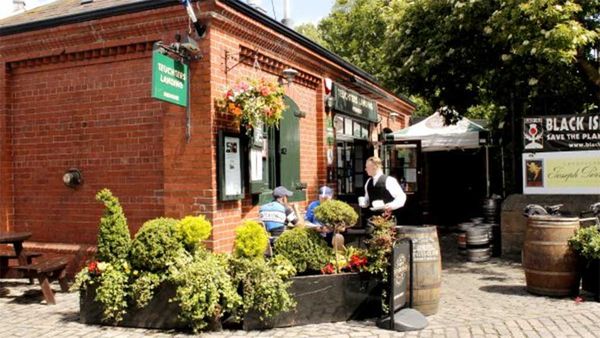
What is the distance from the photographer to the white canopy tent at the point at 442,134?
46.8 ft

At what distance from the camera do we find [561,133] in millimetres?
9711

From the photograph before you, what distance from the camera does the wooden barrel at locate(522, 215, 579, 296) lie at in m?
6.98

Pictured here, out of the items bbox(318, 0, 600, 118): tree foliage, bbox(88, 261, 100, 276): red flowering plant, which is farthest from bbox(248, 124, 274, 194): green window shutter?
bbox(318, 0, 600, 118): tree foliage

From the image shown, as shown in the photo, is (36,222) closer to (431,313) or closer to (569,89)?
(431,313)

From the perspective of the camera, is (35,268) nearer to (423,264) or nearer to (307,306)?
(307,306)

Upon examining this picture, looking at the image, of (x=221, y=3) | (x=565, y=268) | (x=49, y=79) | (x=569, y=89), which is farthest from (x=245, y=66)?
(x=569, y=89)

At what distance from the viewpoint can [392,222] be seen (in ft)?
20.0

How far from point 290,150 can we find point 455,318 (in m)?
4.39

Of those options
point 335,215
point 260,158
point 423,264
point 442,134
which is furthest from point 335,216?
point 442,134

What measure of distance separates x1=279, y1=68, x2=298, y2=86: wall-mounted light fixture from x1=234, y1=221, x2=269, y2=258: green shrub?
11.4 ft

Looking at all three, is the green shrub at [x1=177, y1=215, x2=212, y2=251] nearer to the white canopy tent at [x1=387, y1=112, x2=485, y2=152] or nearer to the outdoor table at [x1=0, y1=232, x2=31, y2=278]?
the outdoor table at [x1=0, y1=232, x2=31, y2=278]

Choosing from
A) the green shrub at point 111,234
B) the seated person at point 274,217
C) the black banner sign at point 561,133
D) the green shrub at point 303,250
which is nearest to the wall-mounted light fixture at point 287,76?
the seated person at point 274,217

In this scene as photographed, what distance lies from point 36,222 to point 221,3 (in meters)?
4.48

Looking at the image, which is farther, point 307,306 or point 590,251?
point 590,251
